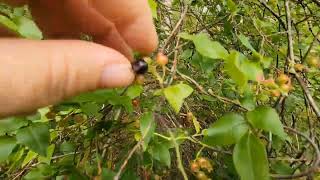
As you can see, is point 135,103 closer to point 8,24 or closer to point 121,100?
point 121,100

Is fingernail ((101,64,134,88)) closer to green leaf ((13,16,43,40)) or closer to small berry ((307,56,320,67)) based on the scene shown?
green leaf ((13,16,43,40))

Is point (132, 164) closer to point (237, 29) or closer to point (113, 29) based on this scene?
point (113, 29)

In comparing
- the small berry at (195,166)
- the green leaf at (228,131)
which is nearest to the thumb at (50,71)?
the green leaf at (228,131)

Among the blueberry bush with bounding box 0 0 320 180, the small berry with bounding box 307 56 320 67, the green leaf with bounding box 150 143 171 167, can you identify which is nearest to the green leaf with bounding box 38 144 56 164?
the blueberry bush with bounding box 0 0 320 180

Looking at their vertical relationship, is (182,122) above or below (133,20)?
below

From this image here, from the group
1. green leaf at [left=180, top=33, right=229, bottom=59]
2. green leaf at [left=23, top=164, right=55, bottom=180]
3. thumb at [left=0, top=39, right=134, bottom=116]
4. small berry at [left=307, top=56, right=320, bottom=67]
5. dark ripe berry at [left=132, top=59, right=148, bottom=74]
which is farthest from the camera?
small berry at [left=307, top=56, right=320, bottom=67]

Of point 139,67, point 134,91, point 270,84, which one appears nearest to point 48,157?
point 134,91
